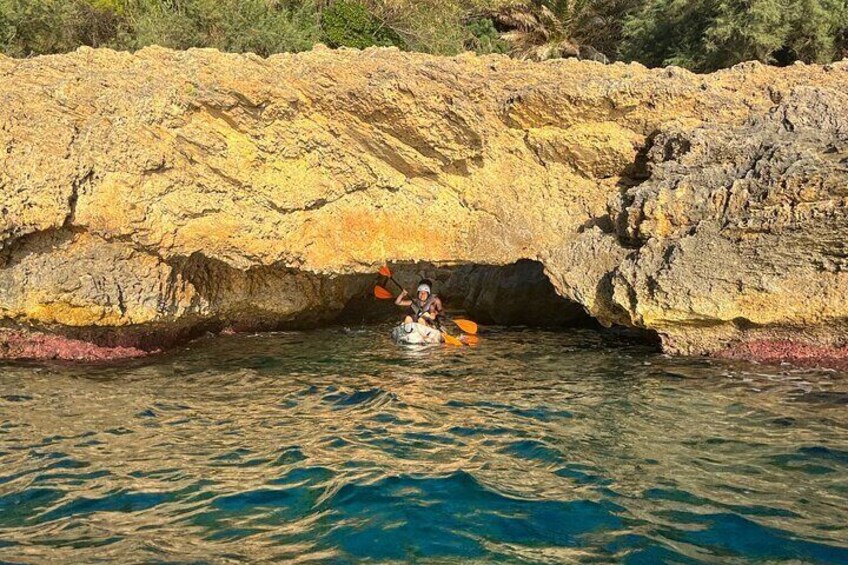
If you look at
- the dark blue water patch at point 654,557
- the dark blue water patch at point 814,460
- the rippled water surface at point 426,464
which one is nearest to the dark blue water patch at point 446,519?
the rippled water surface at point 426,464

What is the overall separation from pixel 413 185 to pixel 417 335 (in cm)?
274

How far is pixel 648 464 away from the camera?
238 inches

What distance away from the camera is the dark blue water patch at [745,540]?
4.39 metres

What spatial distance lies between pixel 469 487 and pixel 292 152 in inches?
271

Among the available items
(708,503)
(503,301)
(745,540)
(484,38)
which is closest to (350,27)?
(484,38)

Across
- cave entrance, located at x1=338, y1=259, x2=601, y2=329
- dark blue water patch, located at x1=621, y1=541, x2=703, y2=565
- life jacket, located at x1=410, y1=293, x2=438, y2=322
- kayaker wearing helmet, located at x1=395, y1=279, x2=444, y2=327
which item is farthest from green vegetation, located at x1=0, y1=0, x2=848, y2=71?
dark blue water patch, located at x1=621, y1=541, x2=703, y2=565

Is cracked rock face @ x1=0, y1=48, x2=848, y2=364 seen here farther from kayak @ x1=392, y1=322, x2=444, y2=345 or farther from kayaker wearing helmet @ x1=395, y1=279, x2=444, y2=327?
kayaker wearing helmet @ x1=395, y1=279, x2=444, y2=327

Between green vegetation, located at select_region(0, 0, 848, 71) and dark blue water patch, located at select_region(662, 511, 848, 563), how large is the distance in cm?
1535

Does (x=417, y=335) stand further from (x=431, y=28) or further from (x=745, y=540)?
(x=431, y=28)

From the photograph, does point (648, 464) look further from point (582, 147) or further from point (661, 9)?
point (661, 9)

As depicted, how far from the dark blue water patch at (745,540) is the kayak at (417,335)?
7.74 metres

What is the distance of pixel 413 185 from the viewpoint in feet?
38.1

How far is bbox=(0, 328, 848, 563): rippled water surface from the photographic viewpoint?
466 cm

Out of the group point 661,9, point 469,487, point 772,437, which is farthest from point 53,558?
point 661,9
